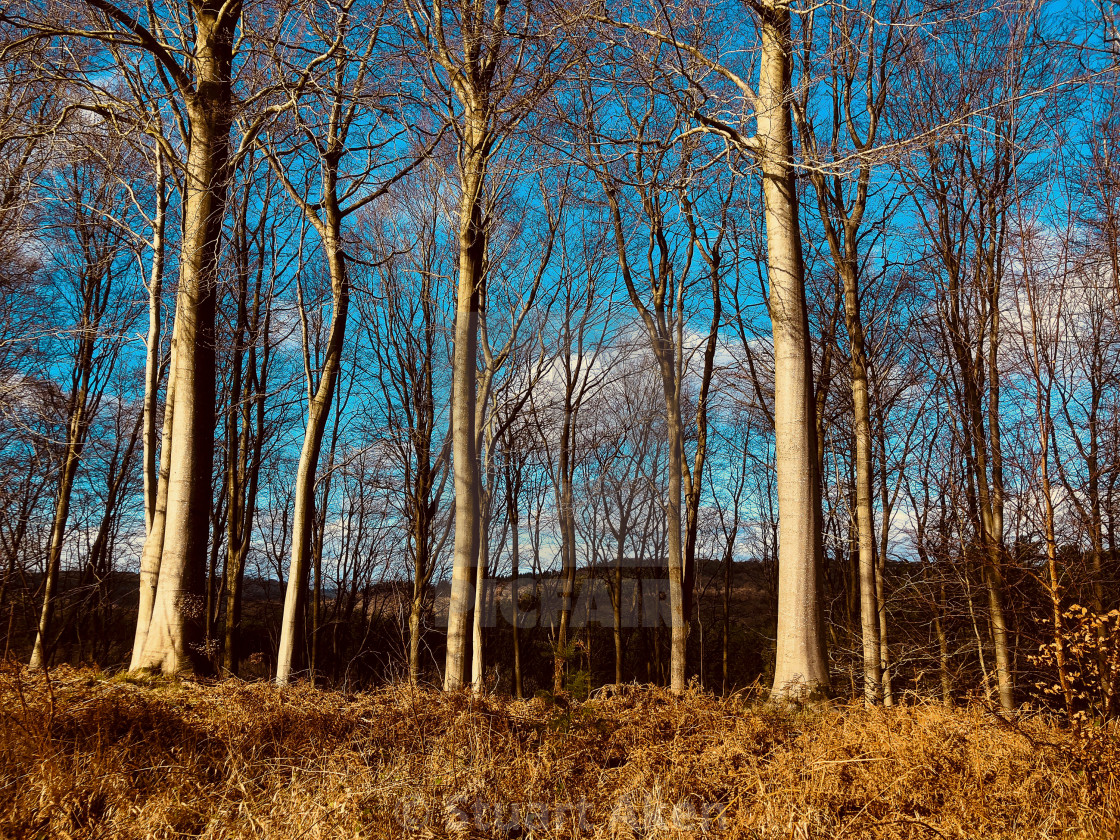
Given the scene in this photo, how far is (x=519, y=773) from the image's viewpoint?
11.2 feet

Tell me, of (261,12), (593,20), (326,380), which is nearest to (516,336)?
(326,380)

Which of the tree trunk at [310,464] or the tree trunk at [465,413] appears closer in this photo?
the tree trunk at [465,413]

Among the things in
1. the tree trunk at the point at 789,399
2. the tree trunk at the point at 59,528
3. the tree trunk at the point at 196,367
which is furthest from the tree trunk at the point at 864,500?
the tree trunk at the point at 59,528

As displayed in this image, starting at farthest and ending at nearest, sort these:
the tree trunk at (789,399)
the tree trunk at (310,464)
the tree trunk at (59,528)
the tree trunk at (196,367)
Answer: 1. the tree trunk at (59,528)
2. the tree trunk at (310,464)
3. the tree trunk at (196,367)
4. the tree trunk at (789,399)

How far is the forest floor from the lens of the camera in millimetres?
2734

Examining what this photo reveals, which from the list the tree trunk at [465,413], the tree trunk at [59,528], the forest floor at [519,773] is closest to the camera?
the forest floor at [519,773]

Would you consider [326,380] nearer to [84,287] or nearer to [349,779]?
[349,779]

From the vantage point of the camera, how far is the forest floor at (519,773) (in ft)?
8.97

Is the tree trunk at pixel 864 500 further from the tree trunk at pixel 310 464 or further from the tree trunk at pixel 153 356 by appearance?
the tree trunk at pixel 153 356

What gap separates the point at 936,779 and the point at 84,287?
1733 centimetres

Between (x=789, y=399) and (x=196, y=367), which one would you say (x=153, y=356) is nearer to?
(x=196, y=367)

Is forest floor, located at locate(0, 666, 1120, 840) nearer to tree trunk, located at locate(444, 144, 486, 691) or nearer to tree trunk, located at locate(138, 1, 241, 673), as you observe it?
tree trunk, located at locate(444, 144, 486, 691)

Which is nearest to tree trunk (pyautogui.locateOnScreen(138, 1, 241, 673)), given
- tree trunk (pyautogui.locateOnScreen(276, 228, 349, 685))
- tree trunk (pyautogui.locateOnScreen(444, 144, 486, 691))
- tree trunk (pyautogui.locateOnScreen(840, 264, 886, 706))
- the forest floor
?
tree trunk (pyautogui.locateOnScreen(276, 228, 349, 685))

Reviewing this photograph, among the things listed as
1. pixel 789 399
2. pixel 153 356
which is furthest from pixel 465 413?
pixel 153 356
